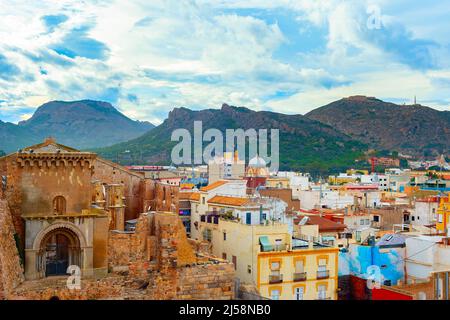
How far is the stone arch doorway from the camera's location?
2180cm

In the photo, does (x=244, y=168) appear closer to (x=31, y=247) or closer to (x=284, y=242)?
(x=284, y=242)

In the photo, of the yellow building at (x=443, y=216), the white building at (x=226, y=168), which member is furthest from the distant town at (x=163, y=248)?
the white building at (x=226, y=168)

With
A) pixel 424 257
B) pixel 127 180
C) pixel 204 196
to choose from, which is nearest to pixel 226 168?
pixel 204 196

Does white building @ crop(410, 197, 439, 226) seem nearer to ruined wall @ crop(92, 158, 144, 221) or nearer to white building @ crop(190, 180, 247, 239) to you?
white building @ crop(190, 180, 247, 239)

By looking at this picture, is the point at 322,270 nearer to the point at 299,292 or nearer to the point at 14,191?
the point at 299,292

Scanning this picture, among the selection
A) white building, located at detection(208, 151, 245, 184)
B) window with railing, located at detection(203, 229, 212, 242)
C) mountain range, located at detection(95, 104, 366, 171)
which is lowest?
window with railing, located at detection(203, 229, 212, 242)

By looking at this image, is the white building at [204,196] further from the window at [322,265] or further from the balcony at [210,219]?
the window at [322,265]

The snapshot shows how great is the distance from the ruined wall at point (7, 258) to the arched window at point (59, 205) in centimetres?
199

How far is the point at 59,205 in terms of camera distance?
22.7 meters

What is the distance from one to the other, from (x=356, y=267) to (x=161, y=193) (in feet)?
39.5

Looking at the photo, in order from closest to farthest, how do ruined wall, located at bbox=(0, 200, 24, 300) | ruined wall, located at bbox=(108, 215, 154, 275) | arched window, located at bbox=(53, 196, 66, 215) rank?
ruined wall, located at bbox=(0, 200, 24, 300) → ruined wall, located at bbox=(108, 215, 154, 275) → arched window, located at bbox=(53, 196, 66, 215)

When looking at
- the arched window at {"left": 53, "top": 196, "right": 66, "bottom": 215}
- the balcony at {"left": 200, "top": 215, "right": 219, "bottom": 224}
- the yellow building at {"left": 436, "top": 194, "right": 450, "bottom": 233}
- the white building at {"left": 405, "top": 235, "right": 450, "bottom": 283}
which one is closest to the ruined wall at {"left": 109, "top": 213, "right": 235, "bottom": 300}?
the arched window at {"left": 53, "top": 196, "right": 66, "bottom": 215}

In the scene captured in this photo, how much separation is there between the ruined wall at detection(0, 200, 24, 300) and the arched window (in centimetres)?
199

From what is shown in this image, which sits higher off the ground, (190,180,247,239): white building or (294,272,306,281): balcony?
(190,180,247,239): white building
